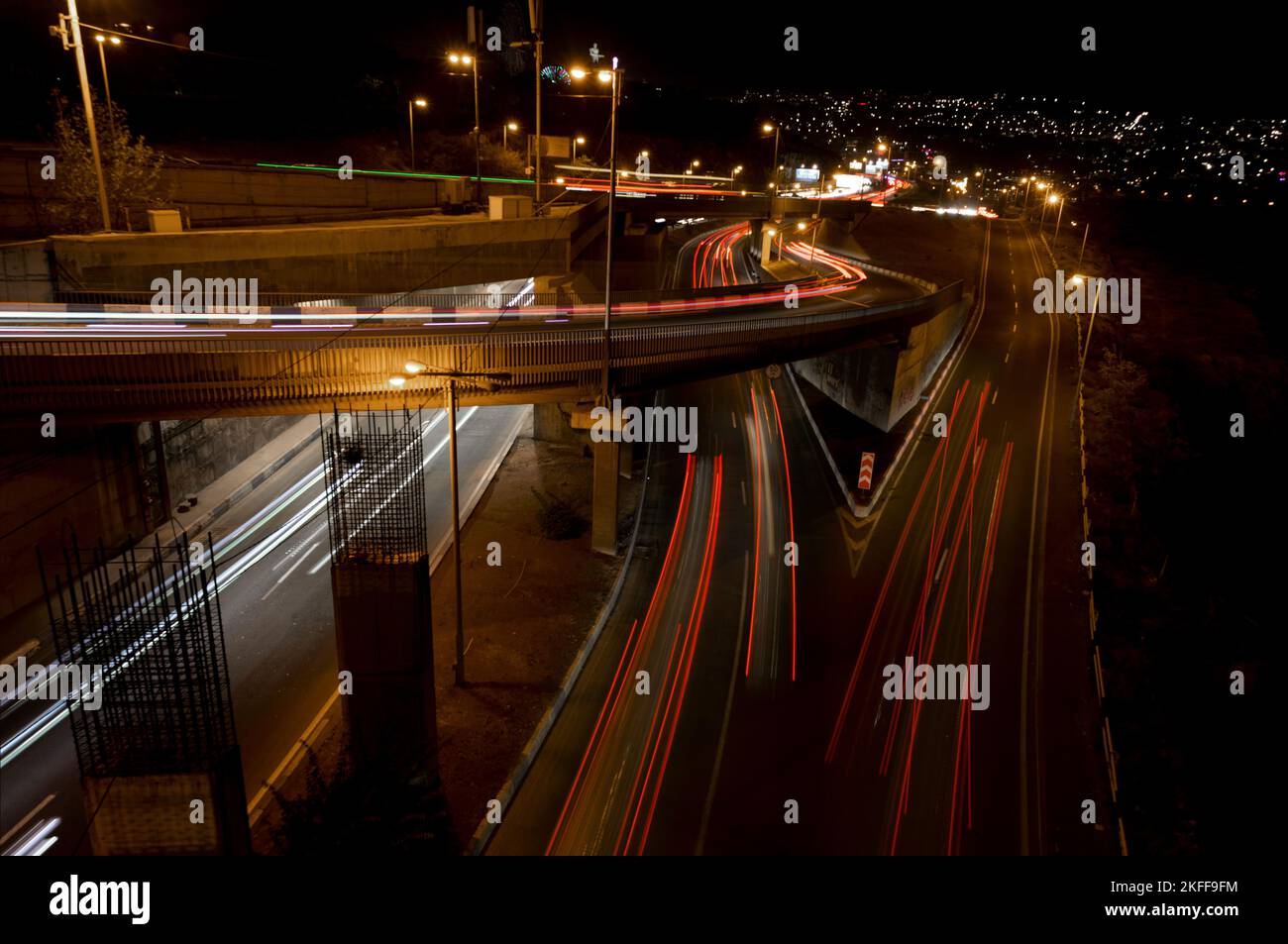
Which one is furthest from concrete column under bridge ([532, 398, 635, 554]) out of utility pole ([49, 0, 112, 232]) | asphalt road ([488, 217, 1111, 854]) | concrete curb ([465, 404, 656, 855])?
utility pole ([49, 0, 112, 232])

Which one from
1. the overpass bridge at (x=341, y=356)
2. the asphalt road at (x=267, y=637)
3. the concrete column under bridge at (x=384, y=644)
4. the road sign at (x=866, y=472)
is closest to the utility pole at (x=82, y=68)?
the overpass bridge at (x=341, y=356)

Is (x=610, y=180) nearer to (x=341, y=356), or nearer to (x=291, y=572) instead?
(x=341, y=356)

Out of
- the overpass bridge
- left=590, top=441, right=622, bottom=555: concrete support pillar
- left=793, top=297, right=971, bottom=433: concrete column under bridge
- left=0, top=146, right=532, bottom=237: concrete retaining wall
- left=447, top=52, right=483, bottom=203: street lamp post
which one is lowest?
left=590, top=441, right=622, bottom=555: concrete support pillar

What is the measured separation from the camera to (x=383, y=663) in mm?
10570

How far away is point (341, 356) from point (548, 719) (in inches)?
338

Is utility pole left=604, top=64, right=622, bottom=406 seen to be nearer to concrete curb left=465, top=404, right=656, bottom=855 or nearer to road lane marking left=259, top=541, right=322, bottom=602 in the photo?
concrete curb left=465, top=404, right=656, bottom=855

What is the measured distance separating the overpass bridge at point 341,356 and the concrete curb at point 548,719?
16.4 ft

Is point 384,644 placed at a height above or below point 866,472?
above

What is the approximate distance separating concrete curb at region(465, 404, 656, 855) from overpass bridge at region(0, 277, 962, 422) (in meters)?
5.01

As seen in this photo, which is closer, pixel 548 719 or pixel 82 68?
pixel 548 719

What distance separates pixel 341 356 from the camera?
14.7 meters

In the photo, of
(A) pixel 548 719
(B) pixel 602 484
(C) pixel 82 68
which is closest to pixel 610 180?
(B) pixel 602 484

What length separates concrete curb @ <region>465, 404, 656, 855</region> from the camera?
1075 cm
